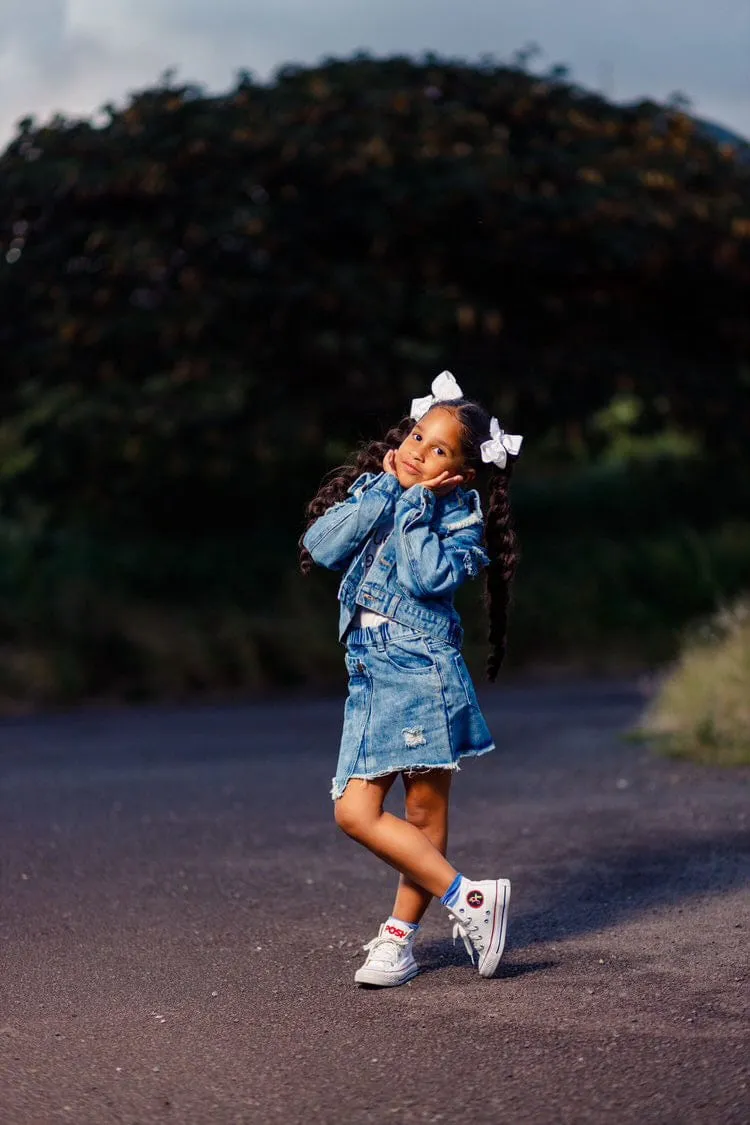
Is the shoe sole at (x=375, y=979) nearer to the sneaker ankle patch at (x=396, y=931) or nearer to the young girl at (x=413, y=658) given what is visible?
the young girl at (x=413, y=658)

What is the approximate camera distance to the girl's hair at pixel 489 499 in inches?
181

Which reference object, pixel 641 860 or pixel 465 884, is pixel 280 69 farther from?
pixel 465 884

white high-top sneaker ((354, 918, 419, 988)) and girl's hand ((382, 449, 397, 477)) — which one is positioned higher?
girl's hand ((382, 449, 397, 477))

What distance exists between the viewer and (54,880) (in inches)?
241

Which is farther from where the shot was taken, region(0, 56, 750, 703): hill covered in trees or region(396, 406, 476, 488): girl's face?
region(0, 56, 750, 703): hill covered in trees

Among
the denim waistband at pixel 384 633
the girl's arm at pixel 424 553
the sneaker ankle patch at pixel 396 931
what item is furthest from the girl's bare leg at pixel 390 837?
the girl's arm at pixel 424 553

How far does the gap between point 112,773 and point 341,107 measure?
27.2 ft

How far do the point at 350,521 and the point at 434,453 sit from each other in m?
0.30

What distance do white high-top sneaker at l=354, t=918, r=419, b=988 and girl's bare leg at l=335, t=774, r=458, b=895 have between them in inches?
5.6

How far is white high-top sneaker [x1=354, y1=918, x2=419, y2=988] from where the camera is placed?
4449 mm

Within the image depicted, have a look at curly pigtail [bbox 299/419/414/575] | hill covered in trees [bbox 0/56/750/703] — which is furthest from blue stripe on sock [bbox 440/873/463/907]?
hill covered in trees [bbox 0/56/750/703]

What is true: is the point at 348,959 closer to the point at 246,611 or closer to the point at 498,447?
the point at 498,447

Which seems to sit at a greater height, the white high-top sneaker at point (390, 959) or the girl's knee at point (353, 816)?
the girl's knee at point (353, 816)

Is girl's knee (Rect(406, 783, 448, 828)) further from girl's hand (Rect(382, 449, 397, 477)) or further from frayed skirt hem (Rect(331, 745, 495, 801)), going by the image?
girl's hand (Rect(382, 449, 397, 477))
